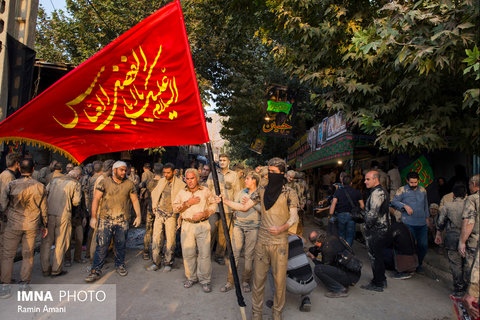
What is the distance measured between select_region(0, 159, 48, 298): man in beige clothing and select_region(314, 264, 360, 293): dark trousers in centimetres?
454

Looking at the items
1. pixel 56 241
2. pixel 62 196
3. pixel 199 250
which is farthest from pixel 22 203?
pixel 199 250

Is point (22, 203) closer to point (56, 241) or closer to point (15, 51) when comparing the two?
point (56, 241)

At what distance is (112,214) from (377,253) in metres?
4.64

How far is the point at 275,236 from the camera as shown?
12.0 ft

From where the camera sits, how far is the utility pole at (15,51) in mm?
6863

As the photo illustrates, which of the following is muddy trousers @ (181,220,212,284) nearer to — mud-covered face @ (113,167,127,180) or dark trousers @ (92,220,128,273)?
dark trousers @ (92,220,128,273)

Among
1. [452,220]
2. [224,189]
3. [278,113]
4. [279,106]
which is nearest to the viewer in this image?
[452,220]

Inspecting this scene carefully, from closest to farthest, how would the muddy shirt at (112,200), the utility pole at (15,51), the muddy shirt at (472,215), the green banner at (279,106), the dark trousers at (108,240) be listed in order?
the muddy shirt at (472,215), the dark trousers at (108,240), the muddy shirt at (112,200), the utility pole at (15,51), the green banner at (279,106)

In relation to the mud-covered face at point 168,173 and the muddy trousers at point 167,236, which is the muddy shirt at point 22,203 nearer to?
the muddy trousers at point 167,236

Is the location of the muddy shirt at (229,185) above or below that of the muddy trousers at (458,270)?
above

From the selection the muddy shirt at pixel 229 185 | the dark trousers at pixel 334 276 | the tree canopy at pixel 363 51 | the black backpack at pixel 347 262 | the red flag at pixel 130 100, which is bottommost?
the dark trousers at pixel 334 276

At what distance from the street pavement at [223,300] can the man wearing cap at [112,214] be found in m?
0.44

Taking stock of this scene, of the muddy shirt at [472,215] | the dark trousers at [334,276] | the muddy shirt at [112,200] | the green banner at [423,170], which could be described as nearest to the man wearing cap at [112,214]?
the muddy shirt at [112,200]

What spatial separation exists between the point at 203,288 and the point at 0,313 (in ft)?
8.88
